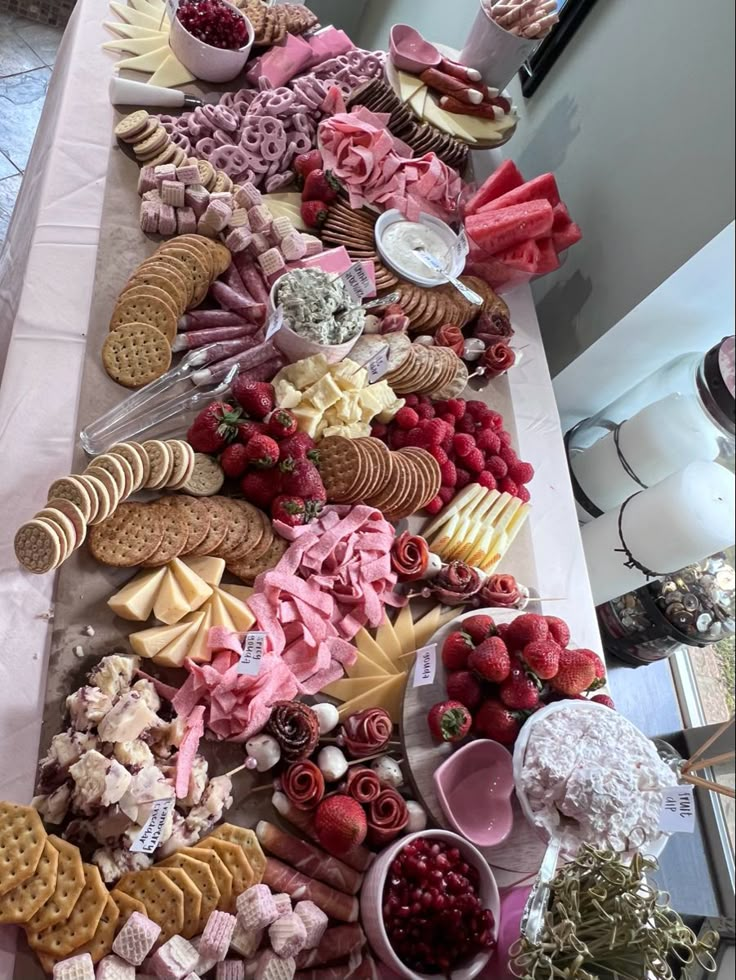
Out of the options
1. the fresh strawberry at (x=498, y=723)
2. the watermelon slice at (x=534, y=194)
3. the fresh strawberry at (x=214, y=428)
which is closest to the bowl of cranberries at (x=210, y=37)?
the watermelon slice at (x=534, y=194)

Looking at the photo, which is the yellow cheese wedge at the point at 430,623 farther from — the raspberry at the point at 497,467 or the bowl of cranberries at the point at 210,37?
the bowl of cranberries at the point at 210,37

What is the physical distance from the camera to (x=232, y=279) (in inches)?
63.8

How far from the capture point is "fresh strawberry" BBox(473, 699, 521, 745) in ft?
4.03

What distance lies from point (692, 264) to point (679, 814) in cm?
108

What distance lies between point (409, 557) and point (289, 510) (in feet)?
0.88

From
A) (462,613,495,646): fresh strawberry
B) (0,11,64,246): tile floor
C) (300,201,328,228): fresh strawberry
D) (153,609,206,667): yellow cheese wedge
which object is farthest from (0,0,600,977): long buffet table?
(0,11,64,246): tile floor

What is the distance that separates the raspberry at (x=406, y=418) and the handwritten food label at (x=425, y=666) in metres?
0.52

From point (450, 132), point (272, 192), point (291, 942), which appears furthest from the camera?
point (450, 132)

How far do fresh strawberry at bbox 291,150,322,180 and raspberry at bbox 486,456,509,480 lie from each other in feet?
2.94

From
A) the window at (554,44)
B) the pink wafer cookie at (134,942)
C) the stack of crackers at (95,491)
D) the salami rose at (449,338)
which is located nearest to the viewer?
the pink wafer cookie at (134,942)

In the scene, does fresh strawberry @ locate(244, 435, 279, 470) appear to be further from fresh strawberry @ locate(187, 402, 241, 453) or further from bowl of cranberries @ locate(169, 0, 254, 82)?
bowl of cranberries @ locate(169, 0, 254, 82)

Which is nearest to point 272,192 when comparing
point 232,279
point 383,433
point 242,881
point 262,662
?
point 232,279

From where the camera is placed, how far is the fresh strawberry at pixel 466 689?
1.27 m

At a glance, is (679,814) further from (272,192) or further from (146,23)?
(146,23)
